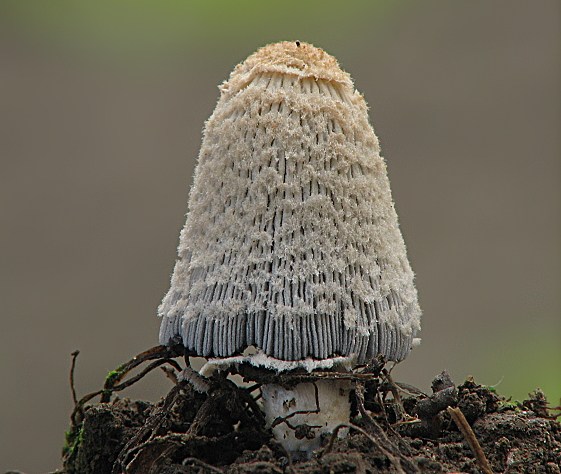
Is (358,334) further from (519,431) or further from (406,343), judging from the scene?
(519,431)

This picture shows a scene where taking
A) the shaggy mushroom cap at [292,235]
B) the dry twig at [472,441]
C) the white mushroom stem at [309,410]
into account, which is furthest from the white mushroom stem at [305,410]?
the dry twig at [472,441]

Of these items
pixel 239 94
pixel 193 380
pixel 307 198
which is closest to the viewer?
pixel 307 198

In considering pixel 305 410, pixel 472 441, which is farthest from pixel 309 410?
pixel 472 441

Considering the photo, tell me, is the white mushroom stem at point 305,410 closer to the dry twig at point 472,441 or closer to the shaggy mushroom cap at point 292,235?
the shaggy mushroom cap at point 292,235

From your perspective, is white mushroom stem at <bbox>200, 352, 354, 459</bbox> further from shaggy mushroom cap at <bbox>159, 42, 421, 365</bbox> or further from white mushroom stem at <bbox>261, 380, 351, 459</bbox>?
shaggy mushroom cap at <bbox>159, 42, 421, 365</bbox>

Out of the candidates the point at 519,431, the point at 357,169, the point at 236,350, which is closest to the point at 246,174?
the point at 357,169

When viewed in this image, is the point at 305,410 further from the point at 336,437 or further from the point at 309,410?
the point at 336,437

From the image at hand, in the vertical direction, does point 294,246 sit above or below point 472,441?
above
